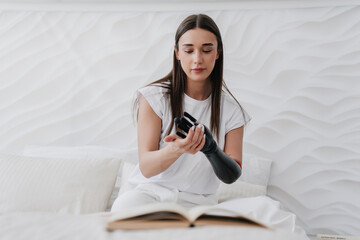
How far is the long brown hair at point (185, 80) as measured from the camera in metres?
1.79

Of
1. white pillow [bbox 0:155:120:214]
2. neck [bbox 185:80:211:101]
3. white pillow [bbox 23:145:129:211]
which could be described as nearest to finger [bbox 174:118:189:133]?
neck [bbox 185:80:211:101]

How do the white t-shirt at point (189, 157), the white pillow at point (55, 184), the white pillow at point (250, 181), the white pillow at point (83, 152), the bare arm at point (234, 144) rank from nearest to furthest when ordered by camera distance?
the white t-shirt at point (189, 157)
the bare arm at point (234, 144)
the white pillow at point (55, 184)
the white pillow at point (250, 181)
the white pillow at point (83, 152)

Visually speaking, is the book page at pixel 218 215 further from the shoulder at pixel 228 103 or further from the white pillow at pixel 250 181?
the white pillow at pixel 250 181

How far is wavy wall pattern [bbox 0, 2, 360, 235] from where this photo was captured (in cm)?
249

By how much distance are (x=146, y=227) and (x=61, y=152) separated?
5.31 ft

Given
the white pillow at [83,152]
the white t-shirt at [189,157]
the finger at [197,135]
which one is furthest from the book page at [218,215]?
the white pillow at [83,152]

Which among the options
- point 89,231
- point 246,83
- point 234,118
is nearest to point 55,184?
point 234,118

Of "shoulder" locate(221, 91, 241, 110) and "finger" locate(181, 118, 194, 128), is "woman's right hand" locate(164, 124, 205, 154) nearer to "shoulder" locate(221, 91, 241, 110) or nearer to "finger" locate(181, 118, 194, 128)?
"finger" locate(181, 118, 194, 128)

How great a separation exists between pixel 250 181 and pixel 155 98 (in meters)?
0.95

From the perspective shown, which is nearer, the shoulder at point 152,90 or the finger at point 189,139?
the finger at point 189,139

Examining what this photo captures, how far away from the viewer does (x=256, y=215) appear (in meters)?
1.47

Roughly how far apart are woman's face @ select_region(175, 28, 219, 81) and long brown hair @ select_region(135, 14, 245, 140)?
3 cm

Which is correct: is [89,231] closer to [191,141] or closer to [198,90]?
[191,141]

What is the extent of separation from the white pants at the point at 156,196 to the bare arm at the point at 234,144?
265mm
